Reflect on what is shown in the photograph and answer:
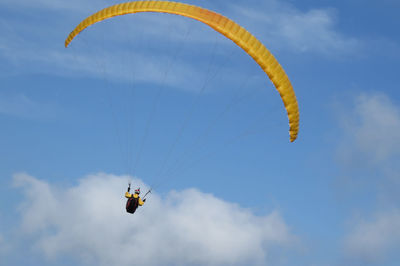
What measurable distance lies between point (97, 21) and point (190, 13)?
7.56 meters

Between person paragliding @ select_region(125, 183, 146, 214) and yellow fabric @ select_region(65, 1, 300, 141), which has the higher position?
yellow fabric @ select_region(65, 1, 300, 141)

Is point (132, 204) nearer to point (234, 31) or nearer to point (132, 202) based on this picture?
point (132, 202)

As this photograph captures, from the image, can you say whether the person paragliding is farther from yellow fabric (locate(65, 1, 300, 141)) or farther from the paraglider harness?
yellow fabric (locate(65, 1, 300, 141))

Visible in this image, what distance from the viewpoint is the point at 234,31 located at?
36.0m

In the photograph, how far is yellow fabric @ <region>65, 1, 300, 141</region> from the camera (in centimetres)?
3600

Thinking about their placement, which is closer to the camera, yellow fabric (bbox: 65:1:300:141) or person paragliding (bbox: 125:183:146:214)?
yellow fabric (bbox: 65:1:300:141)

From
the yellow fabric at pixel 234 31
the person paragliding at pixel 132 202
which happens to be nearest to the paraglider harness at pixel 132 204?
the person paragliding at pixel 132 202

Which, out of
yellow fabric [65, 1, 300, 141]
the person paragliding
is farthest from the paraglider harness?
yellow fabric [65, 1, 300, 141]

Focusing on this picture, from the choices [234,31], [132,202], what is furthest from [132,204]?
[234,31]

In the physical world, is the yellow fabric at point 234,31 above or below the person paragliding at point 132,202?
above

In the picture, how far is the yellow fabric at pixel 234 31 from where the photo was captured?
118 feet

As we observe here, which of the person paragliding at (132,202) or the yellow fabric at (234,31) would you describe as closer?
the yellow fabric at (234,31)

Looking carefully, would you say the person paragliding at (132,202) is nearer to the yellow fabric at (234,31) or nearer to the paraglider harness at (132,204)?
the paraglider harness at (132,204)

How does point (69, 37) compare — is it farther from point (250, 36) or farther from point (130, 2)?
point (250, 36)
